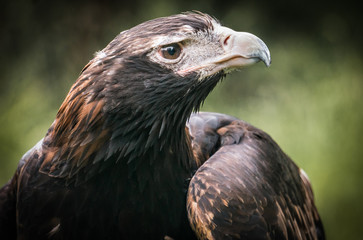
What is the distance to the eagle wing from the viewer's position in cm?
246

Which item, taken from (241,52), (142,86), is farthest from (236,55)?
(142,86)

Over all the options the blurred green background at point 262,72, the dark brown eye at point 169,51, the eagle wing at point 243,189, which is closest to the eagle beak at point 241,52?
the dark brown eye at point 169,51

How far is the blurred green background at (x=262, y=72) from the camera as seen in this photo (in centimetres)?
571

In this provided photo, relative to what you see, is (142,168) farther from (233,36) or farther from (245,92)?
(245,92)

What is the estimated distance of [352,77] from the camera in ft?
19.4

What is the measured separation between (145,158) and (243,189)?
0.58 meters

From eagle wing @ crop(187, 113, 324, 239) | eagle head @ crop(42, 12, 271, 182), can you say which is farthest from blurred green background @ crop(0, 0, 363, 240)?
eagle head @ crop(42, 12, 271, 182)

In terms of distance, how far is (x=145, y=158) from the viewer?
254cm

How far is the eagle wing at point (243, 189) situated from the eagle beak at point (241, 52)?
0.61 m

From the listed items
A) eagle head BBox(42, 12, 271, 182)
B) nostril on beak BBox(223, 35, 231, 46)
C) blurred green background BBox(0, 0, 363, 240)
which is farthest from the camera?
blurred green background BBox(0, 0, 363, 240)

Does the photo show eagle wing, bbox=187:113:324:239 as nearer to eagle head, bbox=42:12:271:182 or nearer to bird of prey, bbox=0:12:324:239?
bird of prey, bbox=0:12:324:239

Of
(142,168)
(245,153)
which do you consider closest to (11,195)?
(142,168)

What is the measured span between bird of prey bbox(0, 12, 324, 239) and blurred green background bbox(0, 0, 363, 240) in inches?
126

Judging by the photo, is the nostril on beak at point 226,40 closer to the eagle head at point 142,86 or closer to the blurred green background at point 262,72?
the eagle head at point 142,86
